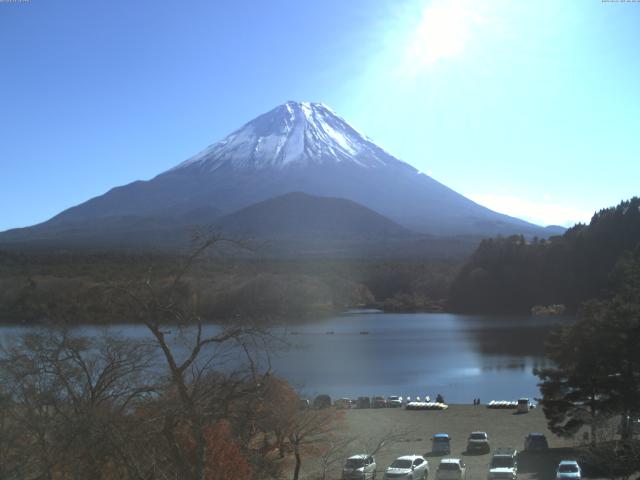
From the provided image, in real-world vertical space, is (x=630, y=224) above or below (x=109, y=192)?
below

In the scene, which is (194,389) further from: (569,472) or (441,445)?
(441,445)

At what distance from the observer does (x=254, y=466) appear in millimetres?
5293

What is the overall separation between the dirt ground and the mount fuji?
71.5 meters

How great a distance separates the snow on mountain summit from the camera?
112125mm

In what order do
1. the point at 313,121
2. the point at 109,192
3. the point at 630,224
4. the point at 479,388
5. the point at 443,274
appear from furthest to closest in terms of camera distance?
1. the point at 313,121
2. the point at 109,192
3. the point at 443,274
4. the point at 630,224
5. the point at 479,388

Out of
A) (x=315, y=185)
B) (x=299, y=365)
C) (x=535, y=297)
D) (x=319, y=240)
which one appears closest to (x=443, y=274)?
(x=535, y=297)

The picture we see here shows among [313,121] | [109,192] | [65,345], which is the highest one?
[313,121]

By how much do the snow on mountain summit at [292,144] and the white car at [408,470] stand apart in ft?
336

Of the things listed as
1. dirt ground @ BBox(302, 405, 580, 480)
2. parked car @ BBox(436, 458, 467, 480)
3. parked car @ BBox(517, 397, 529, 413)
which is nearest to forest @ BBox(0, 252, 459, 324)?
parked car @ BBox(436, 458, 467, 480)

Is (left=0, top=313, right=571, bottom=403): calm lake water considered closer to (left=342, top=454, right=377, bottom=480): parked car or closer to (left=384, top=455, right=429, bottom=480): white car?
(left=342, top=454, right=377, bottom=480): parked car

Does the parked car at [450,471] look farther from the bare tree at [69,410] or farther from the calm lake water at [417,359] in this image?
the bare tree at [69,410]

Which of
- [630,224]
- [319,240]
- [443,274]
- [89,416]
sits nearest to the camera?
[89,416]

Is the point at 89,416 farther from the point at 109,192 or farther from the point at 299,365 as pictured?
the point at 109,192

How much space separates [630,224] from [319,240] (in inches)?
1725
